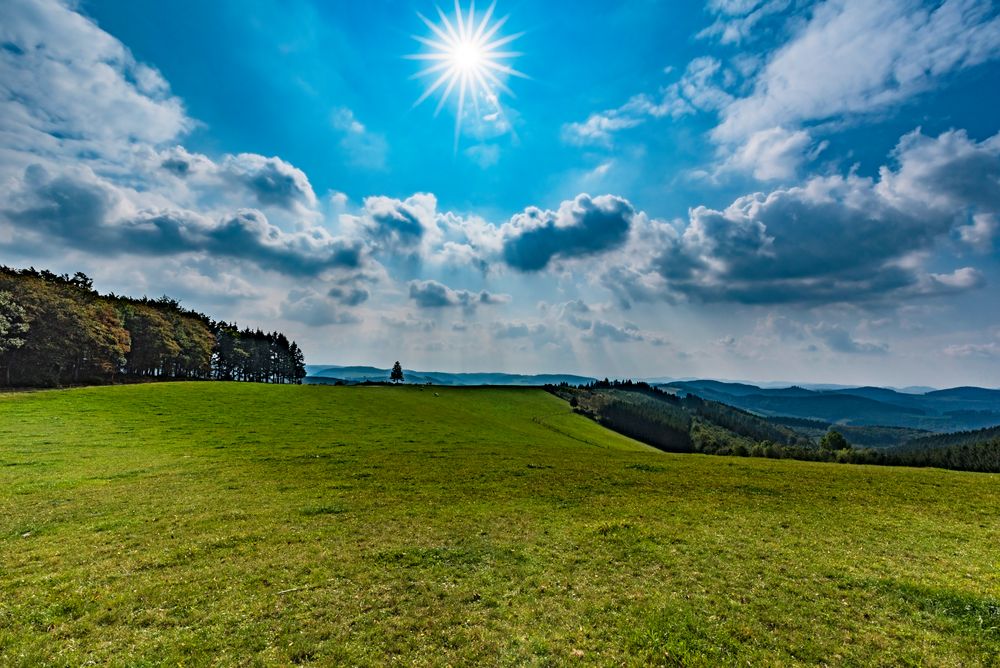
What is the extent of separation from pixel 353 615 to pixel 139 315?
125 metres

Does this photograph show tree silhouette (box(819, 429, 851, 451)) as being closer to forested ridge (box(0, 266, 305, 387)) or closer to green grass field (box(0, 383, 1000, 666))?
green grass field (box(0, 383, 1000, 666))

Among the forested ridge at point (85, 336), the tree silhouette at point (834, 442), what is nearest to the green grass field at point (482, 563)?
the forested ridge at point (85, 336)

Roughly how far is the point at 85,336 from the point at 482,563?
10211 cm

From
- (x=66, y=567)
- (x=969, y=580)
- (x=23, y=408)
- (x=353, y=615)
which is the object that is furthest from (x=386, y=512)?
(x=23, y=408)

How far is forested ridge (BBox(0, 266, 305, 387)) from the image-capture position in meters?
72.8

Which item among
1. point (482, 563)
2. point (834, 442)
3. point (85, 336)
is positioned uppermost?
point (85, 336)

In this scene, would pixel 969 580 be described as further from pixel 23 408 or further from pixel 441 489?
pixel 23 408

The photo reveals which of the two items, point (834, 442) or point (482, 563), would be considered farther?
point (834, 442)

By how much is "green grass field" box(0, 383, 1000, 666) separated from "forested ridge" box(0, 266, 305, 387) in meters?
57.9

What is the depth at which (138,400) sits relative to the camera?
6216 centimetres

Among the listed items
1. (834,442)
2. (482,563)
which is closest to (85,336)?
(482,563)

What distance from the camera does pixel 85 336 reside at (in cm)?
7888

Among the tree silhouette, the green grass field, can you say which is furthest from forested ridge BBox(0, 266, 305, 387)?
the tree silhouette

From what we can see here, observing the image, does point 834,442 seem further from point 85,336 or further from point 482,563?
point 85,336
